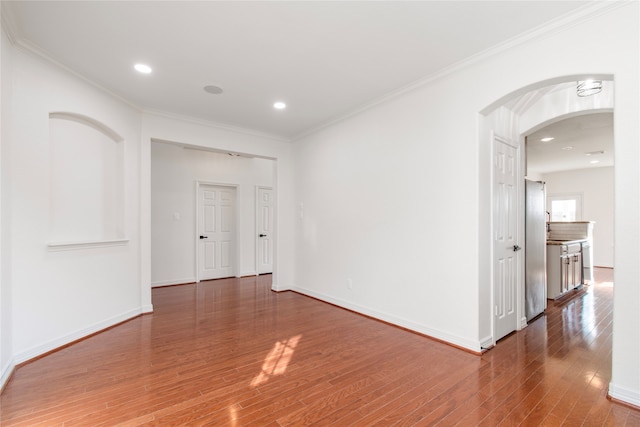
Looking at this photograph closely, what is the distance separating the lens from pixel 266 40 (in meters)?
2.65

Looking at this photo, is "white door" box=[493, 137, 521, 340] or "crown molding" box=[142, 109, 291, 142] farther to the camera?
"crown molding" box=[142, 109, 291, 142]

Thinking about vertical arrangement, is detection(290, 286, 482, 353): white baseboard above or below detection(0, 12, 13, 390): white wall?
below

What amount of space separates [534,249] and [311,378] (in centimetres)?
340

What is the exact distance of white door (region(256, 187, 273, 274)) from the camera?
7121mm

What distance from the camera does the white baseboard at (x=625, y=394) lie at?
6.71 feet

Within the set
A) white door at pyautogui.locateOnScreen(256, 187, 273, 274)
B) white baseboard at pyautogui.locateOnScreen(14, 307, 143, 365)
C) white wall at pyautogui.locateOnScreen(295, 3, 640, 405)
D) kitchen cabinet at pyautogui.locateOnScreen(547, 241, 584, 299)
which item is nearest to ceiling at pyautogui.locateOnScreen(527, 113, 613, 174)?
kitchen cabinet at pyautogui.locateOnScreen(547, 241, 584, 299)

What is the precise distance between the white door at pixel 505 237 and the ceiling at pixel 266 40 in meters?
1.22

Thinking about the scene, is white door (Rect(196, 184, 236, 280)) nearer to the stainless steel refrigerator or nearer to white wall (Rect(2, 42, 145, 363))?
white wall (Rect(2, 42, 145, 363))

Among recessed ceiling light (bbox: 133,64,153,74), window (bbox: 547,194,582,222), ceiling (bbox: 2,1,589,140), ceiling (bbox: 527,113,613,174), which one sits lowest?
window (bbox: 547,194,582,222)

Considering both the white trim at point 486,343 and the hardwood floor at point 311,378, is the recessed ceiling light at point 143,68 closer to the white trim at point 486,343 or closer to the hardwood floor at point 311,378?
the hardwood floor at point 311,378

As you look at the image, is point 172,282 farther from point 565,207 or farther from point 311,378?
point 565,207

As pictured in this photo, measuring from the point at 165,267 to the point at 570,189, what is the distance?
36.7 ft

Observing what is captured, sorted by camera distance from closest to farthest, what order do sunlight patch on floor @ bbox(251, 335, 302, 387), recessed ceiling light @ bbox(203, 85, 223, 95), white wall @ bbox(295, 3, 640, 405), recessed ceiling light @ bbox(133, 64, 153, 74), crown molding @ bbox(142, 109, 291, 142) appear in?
white wall @ bbox(295, 3, 640, 405)
sunlight patch on floor @ bbox(251, 335, 302, 387)
recessed ceiling light @ bbox(133, 64, 153, 74)
recessed ceiling light @ bbox(203, 85, 223, 95)
crown molding @ bbox(142, 109, 291, 142)

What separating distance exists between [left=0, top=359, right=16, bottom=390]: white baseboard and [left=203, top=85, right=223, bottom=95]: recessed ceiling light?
3.18 meters
